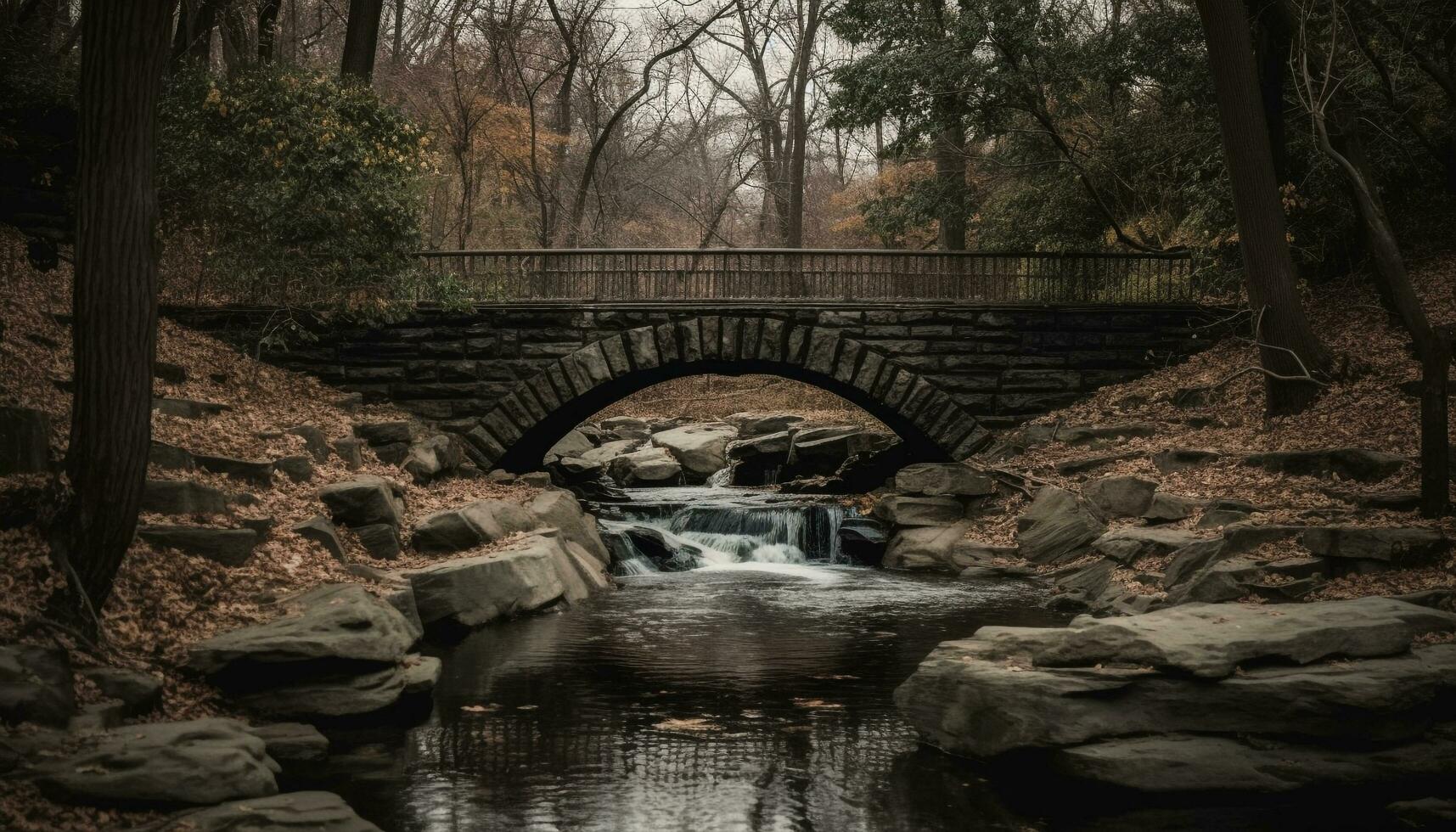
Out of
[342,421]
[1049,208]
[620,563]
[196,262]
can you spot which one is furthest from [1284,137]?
[196,262]

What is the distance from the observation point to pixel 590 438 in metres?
29.5

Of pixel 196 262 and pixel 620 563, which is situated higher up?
pixel 196 262

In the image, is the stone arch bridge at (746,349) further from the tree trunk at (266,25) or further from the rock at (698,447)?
the rock at (698,447)

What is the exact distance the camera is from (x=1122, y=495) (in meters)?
15.2

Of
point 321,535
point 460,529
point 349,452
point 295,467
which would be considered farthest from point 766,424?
point 321,535

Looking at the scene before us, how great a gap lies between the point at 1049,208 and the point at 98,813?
18.5 m

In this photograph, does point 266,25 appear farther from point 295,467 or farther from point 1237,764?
point 1237,764

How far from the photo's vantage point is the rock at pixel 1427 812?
6.56 m

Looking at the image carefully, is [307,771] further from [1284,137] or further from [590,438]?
[590,438]

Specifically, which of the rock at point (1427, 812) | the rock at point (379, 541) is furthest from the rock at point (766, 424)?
the rock at point (1427, 812)

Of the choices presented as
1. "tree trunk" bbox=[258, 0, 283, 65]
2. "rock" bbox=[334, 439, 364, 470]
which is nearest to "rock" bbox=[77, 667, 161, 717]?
"rock" bbox=[334, 439, 364, 470]

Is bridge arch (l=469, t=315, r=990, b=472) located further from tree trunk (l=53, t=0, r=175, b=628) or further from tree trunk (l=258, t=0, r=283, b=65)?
tree trunk (l=53, t=0, r=175, b=628)

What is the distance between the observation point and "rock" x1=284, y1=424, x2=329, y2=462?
542 inches

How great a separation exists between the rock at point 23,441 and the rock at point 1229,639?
7.23 m
